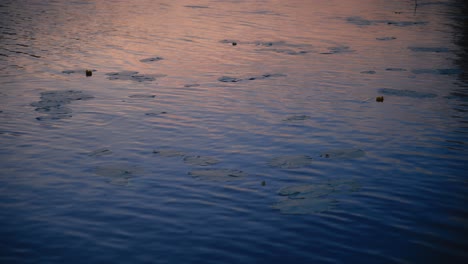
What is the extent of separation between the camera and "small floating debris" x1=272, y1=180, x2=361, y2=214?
273 inches

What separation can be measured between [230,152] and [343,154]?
1992 millimetres

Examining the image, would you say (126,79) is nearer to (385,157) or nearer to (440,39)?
(385,157)

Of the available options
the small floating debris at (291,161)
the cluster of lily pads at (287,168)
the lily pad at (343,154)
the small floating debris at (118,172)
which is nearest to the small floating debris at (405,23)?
the lily pad at (343,154)

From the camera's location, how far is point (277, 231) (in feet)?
21.0

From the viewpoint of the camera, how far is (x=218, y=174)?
26.3 ft

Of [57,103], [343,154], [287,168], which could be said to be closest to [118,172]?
[287,168]

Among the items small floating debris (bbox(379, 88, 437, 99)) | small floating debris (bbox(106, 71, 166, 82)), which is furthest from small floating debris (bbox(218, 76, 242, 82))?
small floating debris (bbox(379, 88, 437, 99))

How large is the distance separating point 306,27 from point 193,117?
15333 millimetres

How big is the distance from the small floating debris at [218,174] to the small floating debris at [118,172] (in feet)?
3.05

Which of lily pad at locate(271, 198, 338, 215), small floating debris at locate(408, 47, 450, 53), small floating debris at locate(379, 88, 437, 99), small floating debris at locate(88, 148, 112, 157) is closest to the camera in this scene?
lily pad at locate(271, 198, 338, 215)

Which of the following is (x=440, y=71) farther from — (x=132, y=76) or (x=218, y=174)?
(x=218, y=174)

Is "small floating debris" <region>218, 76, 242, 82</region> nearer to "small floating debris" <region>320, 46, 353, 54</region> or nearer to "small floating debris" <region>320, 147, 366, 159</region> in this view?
"small floating debris" <region>320, 46, 353, 54</region>

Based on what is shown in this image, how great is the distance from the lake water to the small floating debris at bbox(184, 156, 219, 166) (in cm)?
4

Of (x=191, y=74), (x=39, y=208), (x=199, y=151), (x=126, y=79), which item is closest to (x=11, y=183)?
(x=39, y=208)
